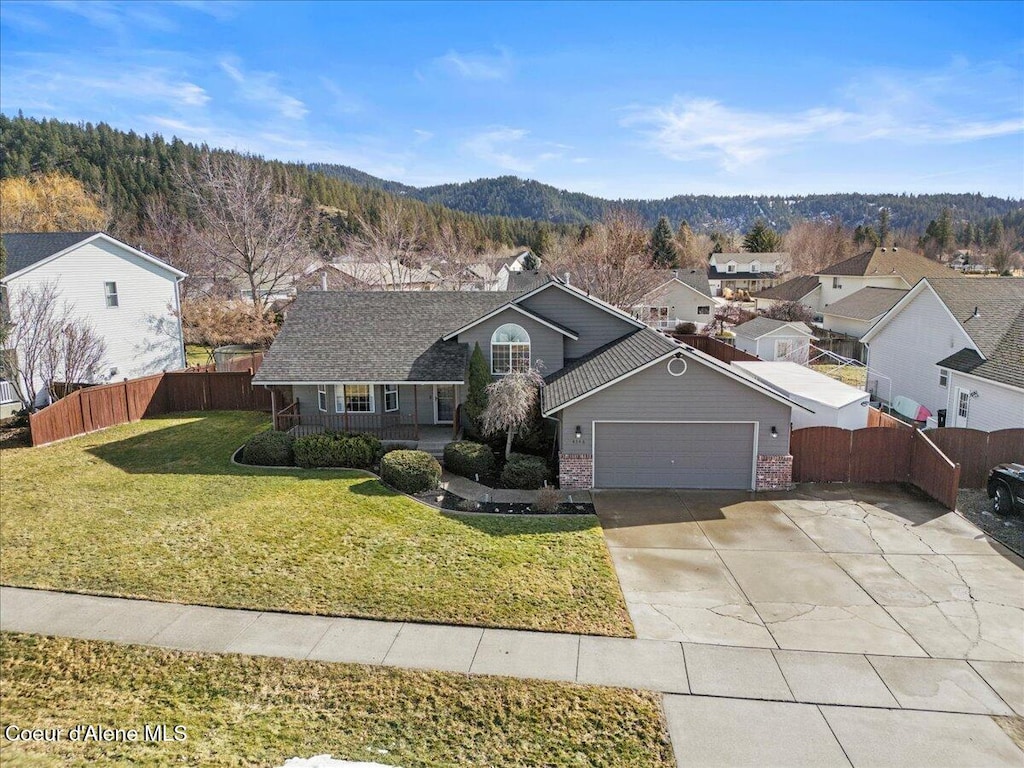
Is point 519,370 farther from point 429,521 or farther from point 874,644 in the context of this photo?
point 874,644

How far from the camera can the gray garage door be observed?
17219mm

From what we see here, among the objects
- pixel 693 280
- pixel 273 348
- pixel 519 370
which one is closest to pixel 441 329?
pixel 519 370

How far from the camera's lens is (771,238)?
9925 cm

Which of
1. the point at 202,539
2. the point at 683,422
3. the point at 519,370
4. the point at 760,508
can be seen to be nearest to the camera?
the point at 202,539

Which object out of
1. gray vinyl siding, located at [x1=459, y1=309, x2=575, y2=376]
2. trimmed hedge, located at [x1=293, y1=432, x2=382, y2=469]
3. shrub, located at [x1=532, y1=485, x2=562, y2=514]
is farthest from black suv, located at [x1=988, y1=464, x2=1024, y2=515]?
trimmed hedge, located at [x1=293, y1=432, x2=382, y2=469]

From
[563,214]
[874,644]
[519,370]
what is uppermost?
[563,214]

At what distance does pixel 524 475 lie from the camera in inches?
687

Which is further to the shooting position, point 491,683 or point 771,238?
point 771,238

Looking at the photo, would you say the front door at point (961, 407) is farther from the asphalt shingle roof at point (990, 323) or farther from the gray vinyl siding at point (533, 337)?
the gray vinyl siding at point (533, 337)

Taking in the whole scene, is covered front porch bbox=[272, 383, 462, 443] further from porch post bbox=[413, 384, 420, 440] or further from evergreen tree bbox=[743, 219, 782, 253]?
evergreen tree bbox=[743, 219, 782, 253]

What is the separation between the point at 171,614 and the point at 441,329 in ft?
46.7

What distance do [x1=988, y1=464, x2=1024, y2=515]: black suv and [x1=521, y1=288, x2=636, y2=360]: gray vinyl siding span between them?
437 inches

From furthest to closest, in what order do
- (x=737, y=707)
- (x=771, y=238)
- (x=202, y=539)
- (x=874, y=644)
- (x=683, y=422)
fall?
(x=771, y=238) < (x=683, y=422) < (x=202, y=539) < (x=874, y=644) < (x=737, y=707)

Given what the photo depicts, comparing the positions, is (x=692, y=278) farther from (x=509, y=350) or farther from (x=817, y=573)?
(x=817, y=573)
